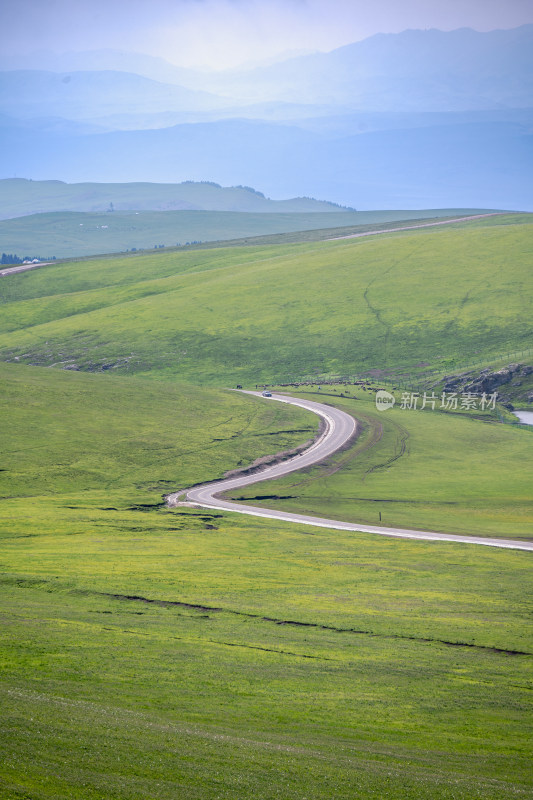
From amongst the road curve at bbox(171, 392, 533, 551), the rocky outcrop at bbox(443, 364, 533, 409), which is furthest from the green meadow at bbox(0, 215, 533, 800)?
the rocky outcrop at bbox(443, 364, 533, 409)

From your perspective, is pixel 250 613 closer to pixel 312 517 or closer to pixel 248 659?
pixel 248 659

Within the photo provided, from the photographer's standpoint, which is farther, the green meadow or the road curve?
the road curve

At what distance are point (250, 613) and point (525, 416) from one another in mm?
101639

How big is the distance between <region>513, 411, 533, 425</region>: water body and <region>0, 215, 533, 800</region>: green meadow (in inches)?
292

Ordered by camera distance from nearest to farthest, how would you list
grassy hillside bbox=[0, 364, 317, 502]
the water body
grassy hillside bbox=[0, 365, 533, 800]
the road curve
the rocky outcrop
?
1. grassy hillside bbox=[0, 365, 533, 800]
2. the road curve
3. grassy hillside bbox=[0, 364, 317, 502]
4. the water body
5. the rocky outcrop

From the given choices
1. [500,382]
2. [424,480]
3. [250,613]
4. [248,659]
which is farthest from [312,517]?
[500,382]

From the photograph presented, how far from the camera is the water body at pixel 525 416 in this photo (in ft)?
425

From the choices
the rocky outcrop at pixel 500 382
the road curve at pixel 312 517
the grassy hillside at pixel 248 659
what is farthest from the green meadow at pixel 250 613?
the rocky outcrop at pixel 500 382

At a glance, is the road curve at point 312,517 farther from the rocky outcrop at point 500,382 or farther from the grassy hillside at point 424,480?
the rocky outcrop at point 500,382

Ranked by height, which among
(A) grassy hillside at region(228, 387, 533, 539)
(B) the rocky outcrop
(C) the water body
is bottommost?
(A) grassy hillside at region(228, 387, 533, 539)

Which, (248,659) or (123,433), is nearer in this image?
(248,659)

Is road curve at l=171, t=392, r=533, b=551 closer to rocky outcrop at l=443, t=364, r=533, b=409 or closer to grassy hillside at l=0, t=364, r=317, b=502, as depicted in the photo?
grassy hillside at l=0, t=364, r=317, b=502

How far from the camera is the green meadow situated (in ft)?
81.3

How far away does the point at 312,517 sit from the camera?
7606 centimetres
